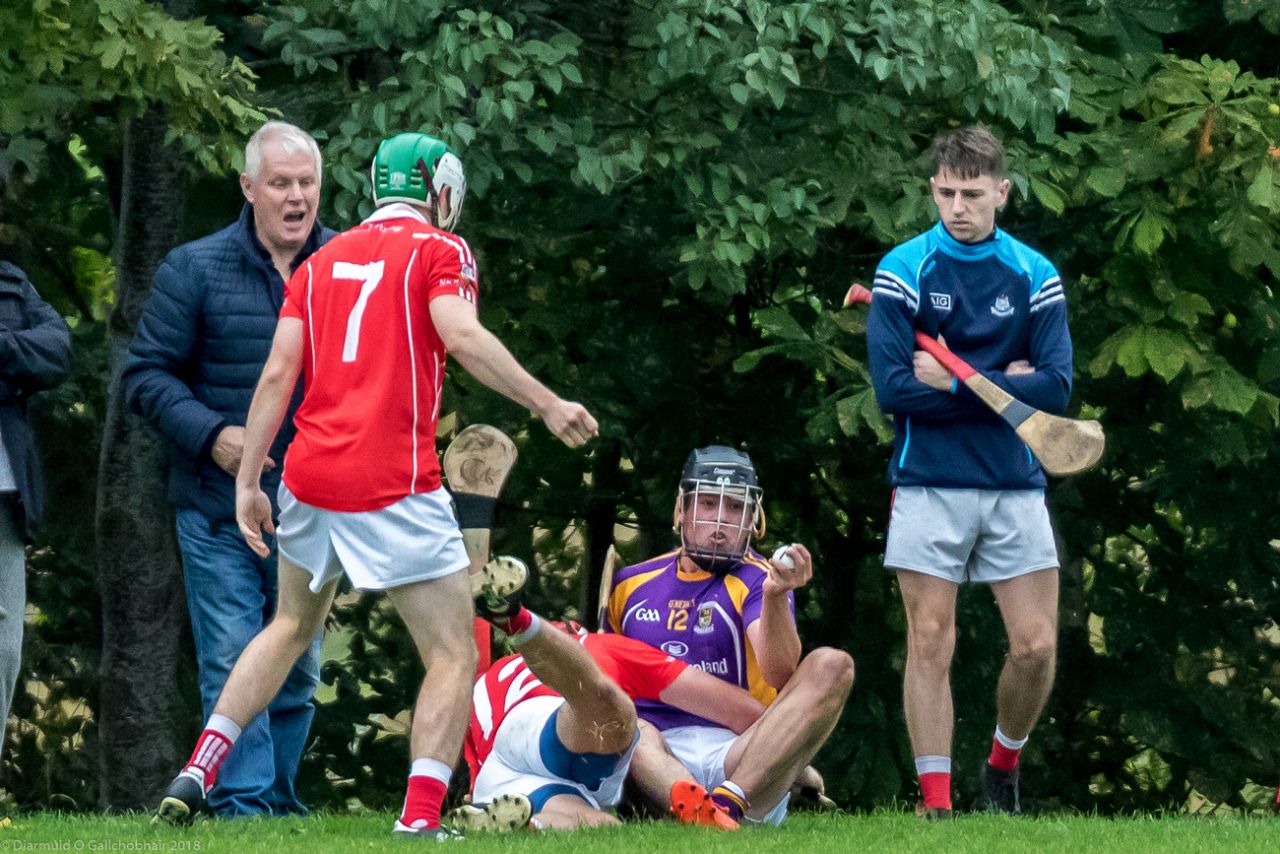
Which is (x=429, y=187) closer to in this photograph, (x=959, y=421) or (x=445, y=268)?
(x=445, y=268)

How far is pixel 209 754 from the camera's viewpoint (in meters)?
6.13

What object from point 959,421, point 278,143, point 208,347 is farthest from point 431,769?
point 278,143

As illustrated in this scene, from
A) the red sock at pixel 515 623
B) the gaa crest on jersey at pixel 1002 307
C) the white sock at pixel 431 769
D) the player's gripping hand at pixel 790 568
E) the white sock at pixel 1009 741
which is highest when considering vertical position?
the gaa crest on jersey at pixel 1002 307

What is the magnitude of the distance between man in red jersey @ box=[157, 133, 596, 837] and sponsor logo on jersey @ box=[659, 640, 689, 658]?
5.03 ft

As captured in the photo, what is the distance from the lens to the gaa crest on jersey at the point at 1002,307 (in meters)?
7.27

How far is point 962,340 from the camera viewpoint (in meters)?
7.32

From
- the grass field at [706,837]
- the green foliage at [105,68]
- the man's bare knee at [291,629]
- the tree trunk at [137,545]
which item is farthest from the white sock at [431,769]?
the tree trunk at [137,545]

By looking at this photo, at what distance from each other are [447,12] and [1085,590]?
597 cm

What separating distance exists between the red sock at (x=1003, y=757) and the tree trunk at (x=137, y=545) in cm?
473

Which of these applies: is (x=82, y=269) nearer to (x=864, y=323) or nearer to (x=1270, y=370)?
(x=864, y=323)

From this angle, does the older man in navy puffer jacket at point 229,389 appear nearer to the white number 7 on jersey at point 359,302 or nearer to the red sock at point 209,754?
the red sock at point 209,754

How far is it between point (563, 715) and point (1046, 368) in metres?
2.00

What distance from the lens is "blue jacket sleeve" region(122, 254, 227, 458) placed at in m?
7.36

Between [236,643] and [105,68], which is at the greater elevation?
[105,68]
